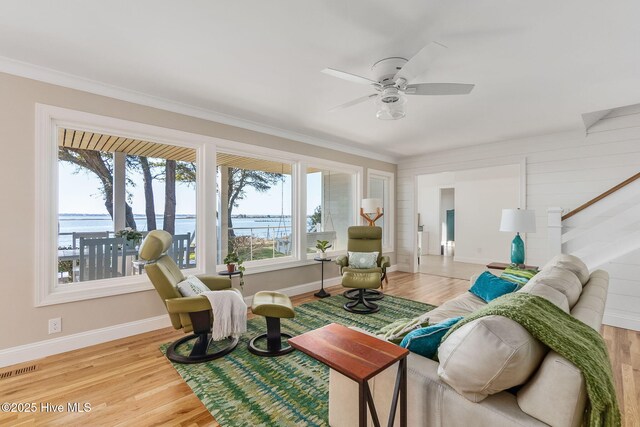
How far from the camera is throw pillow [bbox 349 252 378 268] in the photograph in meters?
4.14

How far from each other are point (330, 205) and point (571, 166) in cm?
379

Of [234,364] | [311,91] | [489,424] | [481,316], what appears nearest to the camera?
[489,424]

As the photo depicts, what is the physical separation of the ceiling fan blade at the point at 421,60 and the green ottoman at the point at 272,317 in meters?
2.19

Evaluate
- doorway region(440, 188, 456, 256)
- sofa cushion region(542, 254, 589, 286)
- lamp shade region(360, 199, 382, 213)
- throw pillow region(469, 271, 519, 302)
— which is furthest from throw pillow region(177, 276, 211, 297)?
doorway region(440, 188, 456, 256)

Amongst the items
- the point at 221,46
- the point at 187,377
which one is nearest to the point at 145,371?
the point at 187,377

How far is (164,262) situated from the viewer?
2666 millimetres

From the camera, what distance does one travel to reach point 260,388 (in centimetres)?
207

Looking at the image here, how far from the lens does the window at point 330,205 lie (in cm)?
505

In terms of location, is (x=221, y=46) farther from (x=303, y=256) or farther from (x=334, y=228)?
(x=334, y=228)

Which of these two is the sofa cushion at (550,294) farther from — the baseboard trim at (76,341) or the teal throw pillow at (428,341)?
the baseboard trim at (76,341)

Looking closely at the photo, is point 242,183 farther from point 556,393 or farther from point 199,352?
point 556,393

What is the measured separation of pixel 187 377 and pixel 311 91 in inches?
112

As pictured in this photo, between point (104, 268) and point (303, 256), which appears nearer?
point (104, 268)

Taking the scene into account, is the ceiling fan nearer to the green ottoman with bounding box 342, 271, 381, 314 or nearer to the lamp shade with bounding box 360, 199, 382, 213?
the green ottoman with bounding box 342, 271, 381, 314
